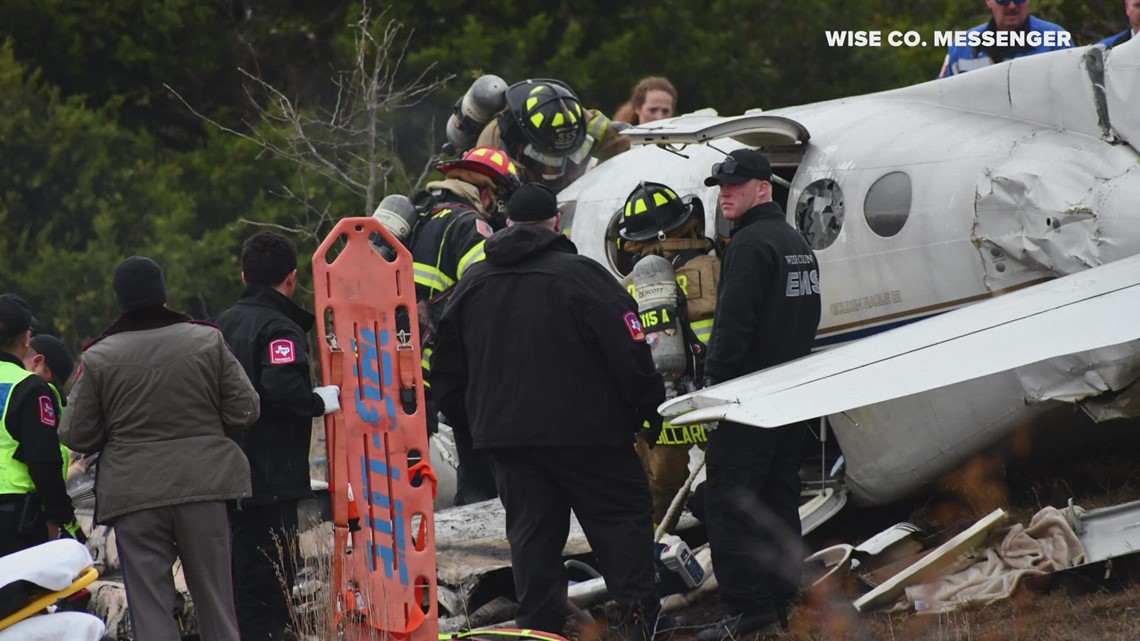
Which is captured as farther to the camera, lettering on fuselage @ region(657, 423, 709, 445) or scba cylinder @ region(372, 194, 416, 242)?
scba cylinder @ region(372, 194, 416, 242)

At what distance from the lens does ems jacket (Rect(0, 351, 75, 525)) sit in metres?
6.67

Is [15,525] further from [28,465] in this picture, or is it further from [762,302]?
[762,302]

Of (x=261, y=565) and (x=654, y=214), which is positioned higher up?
(x=654, y=214)

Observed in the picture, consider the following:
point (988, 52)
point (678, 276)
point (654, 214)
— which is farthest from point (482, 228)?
point (988, 52)

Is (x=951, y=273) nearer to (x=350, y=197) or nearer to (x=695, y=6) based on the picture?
(x=350, y=197)

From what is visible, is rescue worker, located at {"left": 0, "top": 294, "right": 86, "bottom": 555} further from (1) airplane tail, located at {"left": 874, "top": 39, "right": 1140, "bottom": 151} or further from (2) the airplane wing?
(1) airplane tail, located at {"left": 874, "top": 39, "right": 1140, "bottom": 151}

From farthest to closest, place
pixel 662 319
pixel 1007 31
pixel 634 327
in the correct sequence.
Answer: pixel 1007 31
pixel 662 319
pixel 634 327

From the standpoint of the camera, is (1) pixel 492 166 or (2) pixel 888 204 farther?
(1) pixel 492 166

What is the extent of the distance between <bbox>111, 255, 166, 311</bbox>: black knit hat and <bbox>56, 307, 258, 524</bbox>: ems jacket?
139mm

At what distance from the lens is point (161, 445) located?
6168mm

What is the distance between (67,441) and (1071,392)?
4.69 meters

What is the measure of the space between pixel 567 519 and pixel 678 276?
1751 mm

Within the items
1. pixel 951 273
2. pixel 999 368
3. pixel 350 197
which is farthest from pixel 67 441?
pixel 350 197

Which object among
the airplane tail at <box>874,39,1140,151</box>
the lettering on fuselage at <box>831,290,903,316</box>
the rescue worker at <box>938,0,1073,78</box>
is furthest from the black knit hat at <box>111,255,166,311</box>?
the rescue worker at <box>938,0,1073,78</box>
